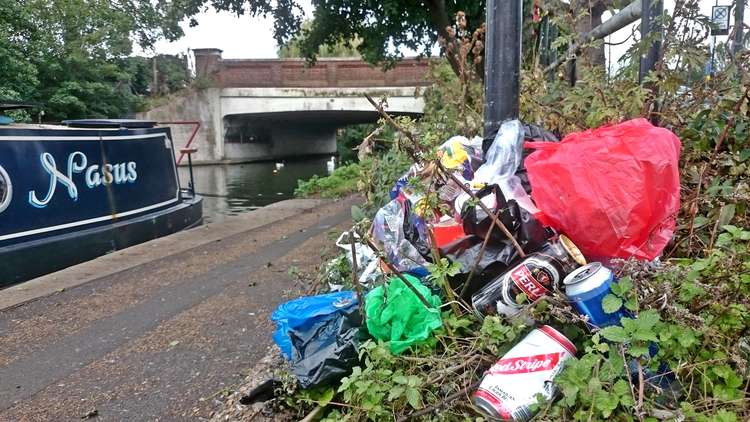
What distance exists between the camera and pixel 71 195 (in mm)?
5805

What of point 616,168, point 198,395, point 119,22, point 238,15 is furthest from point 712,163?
point 119,22


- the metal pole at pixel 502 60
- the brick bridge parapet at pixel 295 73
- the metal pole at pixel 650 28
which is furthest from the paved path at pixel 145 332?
the brick bridge parapet at pixel 295 73

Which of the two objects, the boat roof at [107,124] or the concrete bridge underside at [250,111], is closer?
the boat roof at [107,124]

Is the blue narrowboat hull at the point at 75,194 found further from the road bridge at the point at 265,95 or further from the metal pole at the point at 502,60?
the road bridge at the point at 265,95

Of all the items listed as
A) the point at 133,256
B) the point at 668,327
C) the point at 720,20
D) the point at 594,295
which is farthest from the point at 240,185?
the point at 668,327

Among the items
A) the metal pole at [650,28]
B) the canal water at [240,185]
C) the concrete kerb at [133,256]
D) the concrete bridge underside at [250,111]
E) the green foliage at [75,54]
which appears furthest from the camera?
the concrete bridge underside at [250,111]

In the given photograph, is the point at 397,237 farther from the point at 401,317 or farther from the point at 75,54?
the point at 75,54

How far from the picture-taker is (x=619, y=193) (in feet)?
6.37

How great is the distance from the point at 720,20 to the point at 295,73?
73.1ft

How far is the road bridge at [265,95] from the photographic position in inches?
885

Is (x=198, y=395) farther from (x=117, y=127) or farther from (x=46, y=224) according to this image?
(x=117, y=127)

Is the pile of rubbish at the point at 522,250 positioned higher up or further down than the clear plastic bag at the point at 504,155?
further down

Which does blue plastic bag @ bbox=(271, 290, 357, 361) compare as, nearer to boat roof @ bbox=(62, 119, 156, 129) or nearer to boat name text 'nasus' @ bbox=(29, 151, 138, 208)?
Result: boat name text 'nasus' @ bbox=(29, 151, 138, 208)

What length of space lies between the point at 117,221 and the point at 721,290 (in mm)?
6437
